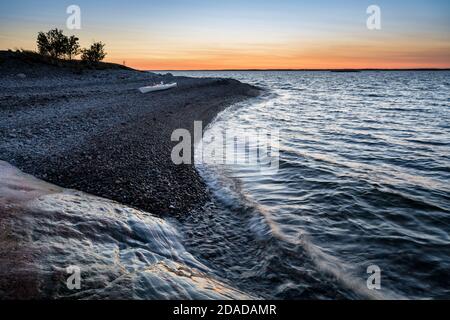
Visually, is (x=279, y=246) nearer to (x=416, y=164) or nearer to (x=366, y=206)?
(x=366, y=206)

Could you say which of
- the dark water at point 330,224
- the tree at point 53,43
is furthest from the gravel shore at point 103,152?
the tree at point 53,43

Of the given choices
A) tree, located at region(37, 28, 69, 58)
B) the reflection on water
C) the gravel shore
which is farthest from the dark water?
tree, located at region(37, 28, 69, 58)

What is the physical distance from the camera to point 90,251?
16.8 feet

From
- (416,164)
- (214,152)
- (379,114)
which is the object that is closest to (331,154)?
(416,164)

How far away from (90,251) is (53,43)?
227ft

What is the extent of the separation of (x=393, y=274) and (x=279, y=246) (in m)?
2.16

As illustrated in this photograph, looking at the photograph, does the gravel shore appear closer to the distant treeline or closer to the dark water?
the dark water

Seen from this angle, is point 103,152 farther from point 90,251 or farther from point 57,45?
point 57,45

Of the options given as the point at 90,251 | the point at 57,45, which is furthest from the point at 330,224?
the point at 57,45

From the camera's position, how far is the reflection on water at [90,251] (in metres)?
4.20

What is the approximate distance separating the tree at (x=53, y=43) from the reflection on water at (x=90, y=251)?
65362mm

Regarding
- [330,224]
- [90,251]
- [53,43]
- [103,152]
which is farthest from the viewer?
[53,43]

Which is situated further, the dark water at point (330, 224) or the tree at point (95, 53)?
the tree at point (95, 53)

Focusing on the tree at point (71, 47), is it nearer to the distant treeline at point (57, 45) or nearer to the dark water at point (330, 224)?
the distant treeline at point (57, 45)
